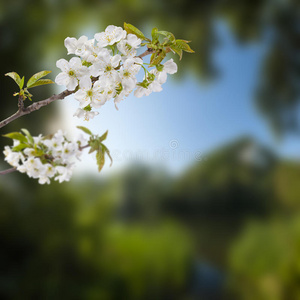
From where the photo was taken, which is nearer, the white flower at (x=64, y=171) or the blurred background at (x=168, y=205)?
the white flower at (x=64, y=171)

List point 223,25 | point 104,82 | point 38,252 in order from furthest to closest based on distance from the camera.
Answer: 1. point 223,25
2. point 38,252
3. point 104,82

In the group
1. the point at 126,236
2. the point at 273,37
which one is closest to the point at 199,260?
the point at 126,236

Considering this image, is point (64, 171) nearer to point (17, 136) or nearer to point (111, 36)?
point (17, 136)

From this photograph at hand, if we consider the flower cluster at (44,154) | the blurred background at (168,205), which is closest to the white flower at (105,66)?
the flower cluster at (44,154)

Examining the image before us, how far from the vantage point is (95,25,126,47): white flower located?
0.50 meters

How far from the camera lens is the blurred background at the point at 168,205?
1.84 m

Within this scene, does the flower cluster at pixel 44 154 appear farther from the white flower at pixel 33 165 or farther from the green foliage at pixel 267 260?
the green foliage at pixel 267 260

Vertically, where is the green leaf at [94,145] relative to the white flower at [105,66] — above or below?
below

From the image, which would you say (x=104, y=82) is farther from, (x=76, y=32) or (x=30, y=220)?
(x=76, y=32)

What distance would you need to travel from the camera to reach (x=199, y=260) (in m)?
1.88

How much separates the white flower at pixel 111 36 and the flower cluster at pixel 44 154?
0.48ft

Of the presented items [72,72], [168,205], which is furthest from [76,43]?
[168,205]

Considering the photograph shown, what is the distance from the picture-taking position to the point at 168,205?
1.90 m

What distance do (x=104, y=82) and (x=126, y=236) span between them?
1.49m
